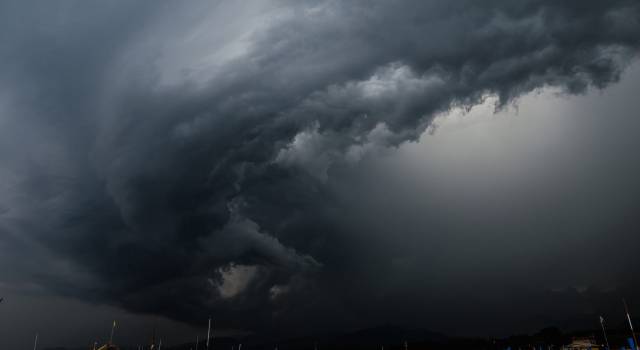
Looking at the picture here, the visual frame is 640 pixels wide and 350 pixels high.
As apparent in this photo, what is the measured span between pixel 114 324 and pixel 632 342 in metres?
125

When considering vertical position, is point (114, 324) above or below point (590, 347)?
above

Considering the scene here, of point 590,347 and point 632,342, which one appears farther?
point 590,347

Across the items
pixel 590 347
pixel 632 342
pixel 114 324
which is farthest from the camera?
pixel 590 347

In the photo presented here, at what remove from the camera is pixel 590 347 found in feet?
536

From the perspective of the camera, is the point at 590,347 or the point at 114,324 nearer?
the point at 114,324

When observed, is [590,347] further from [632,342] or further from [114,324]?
[114,324]

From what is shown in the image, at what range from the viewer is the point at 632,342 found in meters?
96.6

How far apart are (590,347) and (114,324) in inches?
6545

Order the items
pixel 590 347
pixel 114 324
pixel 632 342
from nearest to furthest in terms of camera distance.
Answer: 1. pixel 632 342
2. pixel 114 324
3. pixel 590 347

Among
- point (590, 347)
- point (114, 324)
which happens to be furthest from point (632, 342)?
point (114, 324)

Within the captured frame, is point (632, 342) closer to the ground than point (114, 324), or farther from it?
closer to the ground

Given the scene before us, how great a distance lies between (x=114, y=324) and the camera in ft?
371

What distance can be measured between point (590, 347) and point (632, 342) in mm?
79197
